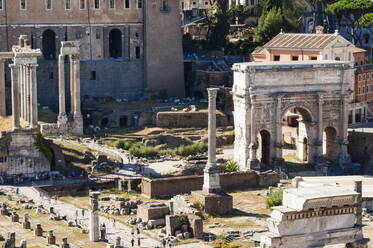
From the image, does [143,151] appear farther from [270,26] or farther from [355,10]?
[355,10]

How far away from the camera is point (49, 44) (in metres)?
91.4

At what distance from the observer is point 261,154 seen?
7438cm

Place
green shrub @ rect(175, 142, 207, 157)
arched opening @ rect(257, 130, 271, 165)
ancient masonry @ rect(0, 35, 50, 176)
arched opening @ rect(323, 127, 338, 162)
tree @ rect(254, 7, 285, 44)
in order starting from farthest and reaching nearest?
1. tree @ rect(254, 7, 285, 44)
2. green shrub @ rect(175, 142, 207, 157)
3. arched opening @ rect(323, 127, 338, 162)
4. arched opening @ rect(257, 130, 271, 165)
5. ancient masonry @ rect(0, 35, 50, 176)

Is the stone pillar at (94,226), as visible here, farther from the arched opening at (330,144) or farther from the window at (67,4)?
the window at (67,4)

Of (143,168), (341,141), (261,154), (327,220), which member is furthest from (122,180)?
(327,220)

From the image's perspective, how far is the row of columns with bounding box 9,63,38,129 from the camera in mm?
70062

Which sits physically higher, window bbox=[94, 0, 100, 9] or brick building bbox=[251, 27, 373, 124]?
window bbox=[94, 0, 100, 9]

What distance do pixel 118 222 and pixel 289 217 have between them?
71.5 feet

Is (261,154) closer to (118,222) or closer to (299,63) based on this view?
(299,63)

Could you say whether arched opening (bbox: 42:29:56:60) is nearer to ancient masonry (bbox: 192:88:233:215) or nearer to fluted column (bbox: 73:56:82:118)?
fluted column (bbox: 73:56:82:118)

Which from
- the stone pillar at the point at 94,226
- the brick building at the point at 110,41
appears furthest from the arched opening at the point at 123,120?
the stone pillar at the point at 94,226

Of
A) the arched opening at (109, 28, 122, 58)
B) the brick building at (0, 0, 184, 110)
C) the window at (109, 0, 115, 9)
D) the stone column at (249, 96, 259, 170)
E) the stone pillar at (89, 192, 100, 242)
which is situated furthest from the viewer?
the arched opening at (109, 28, 122, 58)

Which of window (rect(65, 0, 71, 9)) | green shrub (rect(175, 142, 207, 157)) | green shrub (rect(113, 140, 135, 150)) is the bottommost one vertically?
green shrub (rect(175, 142, 207, 157))

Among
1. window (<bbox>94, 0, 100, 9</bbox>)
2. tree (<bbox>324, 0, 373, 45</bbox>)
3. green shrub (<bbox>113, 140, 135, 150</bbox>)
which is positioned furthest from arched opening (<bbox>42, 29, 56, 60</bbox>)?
tree (<bbox>324, 0, 373, 45</bbox>)
